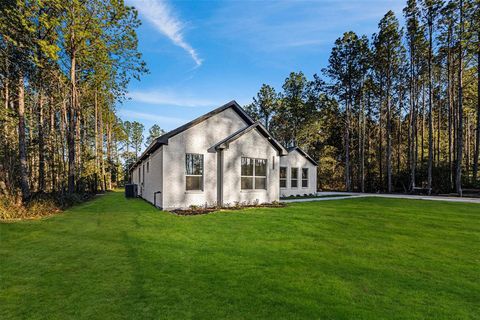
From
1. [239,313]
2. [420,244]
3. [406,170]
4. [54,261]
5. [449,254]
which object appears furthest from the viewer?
[406,170]

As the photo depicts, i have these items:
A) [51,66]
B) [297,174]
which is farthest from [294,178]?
[51,66]

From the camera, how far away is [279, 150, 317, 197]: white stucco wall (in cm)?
2038

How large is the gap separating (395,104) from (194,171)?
2723cm

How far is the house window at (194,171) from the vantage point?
12180mm

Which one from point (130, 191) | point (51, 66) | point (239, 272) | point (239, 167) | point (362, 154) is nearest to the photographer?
point (239, 272)

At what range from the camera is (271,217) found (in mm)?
9836

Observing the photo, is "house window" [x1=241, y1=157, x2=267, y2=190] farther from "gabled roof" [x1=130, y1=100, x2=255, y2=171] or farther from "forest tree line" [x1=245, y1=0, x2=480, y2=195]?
"forest tree line" [x1=245, y1=0, x2=480, y2=195]

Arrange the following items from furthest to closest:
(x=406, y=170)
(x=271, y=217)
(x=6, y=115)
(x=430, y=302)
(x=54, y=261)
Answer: (x=406, y=170), (x=6, y=115), (x=271, y=217), (x=54, y=261), (x=430, y=302)

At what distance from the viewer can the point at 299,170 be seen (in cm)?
2125

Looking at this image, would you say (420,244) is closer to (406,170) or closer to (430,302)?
(430,302)

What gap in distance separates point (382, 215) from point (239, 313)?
375 inches

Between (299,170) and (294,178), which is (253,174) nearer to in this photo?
(294,178)

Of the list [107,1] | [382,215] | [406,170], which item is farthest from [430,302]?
[406,170]

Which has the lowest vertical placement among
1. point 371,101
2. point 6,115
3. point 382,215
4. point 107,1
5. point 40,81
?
point 382,215
